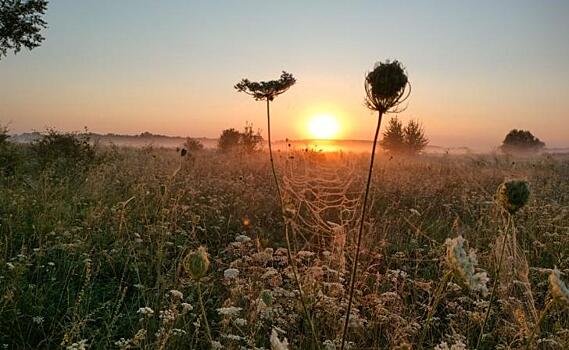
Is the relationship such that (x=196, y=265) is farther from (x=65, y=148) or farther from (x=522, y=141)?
(x=522, y=141)

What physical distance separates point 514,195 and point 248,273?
2.35 m

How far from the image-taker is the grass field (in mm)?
2826

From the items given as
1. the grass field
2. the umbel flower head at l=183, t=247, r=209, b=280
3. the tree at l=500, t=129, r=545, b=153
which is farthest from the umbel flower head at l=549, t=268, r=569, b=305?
the tree at l=500, t=129, r=545, b=153

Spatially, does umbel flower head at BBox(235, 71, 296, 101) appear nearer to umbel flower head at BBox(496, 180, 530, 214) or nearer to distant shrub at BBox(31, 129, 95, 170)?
umbel flower head at BBox(496, 180, 530, 214)

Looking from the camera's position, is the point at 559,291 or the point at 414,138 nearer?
the point at 559,291

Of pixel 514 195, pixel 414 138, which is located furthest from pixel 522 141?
pixel 514 195

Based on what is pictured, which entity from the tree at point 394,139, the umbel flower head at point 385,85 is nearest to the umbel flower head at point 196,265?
the umbel flower head at point 385,85

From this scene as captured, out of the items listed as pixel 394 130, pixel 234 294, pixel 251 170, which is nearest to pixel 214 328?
pixel 234 294

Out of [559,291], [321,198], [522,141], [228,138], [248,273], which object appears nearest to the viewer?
[559,291]

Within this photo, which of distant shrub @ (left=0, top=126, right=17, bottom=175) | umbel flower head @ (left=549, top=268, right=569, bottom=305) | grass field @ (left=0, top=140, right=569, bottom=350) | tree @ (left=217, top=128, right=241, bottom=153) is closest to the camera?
umbel flower head @ (left=549, top=268, right=569, bottom=305)

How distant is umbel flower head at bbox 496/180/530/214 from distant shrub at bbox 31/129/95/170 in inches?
340

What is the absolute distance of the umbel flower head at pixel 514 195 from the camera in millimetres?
1594

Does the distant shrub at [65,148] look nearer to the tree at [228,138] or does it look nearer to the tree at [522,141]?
the tree at [228,138]

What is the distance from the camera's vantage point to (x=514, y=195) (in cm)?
160
